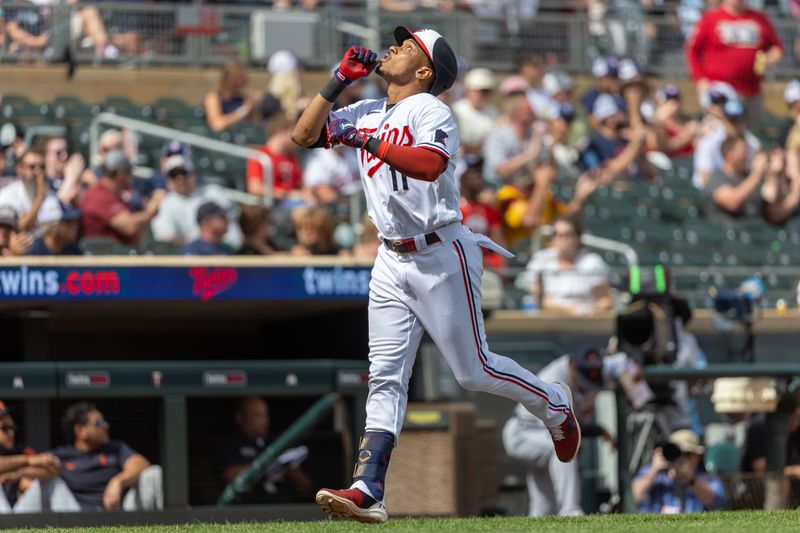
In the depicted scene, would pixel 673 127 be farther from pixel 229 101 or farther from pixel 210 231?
pixel 210 231

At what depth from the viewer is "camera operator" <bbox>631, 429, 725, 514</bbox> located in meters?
8.73

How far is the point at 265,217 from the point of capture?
974cm

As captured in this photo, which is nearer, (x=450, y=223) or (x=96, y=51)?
(x=450, y=223)

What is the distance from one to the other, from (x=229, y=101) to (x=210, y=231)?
3457 millimetres

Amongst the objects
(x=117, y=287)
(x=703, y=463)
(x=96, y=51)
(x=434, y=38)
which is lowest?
(x=703, y=463)

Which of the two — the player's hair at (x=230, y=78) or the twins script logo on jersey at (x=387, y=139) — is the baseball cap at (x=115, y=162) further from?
the twins script logo on jersey at (x=387, y=139)

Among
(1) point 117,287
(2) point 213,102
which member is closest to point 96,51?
(2) point 213,102

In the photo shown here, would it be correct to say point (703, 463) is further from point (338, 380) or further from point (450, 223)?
point (450, 223)

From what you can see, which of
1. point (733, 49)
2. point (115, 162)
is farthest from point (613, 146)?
point (115, 162)

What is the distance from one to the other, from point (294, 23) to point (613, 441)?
652cm

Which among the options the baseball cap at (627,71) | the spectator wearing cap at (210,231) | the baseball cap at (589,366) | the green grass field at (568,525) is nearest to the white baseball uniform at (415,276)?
the green grass field at (568,525)

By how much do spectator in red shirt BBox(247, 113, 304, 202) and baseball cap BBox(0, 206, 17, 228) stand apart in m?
2.51

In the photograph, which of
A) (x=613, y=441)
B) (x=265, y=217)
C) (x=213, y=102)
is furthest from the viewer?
(x=213, y=102)

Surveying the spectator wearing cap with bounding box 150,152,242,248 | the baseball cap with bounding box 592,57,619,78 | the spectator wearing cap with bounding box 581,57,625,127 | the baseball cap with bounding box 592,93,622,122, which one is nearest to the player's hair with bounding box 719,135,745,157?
the baseball cap with bounding box 592,93,622,122
